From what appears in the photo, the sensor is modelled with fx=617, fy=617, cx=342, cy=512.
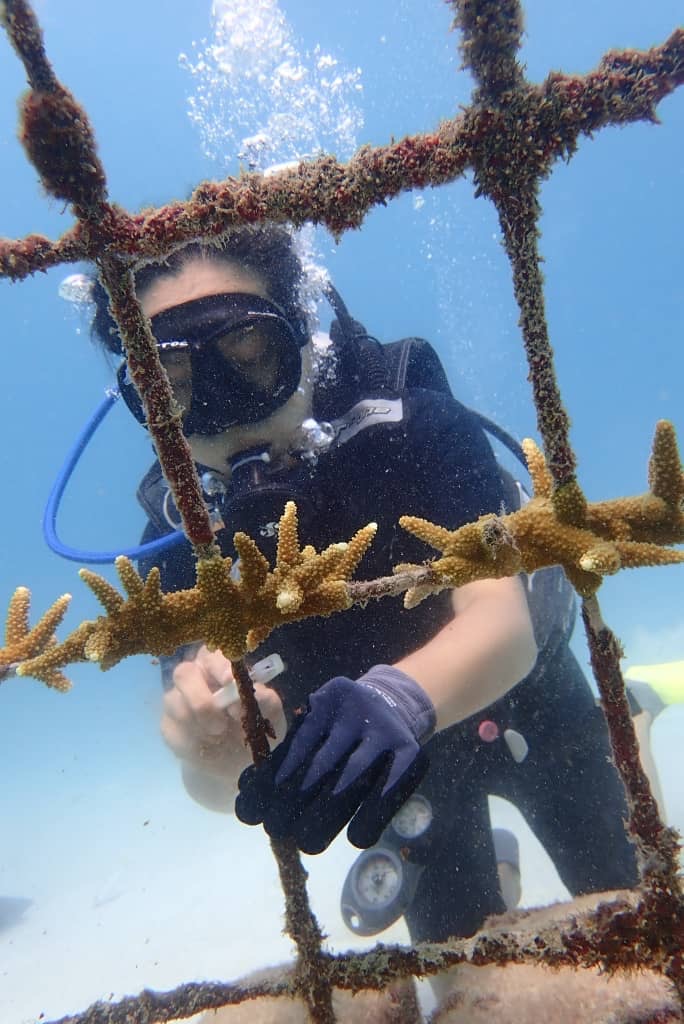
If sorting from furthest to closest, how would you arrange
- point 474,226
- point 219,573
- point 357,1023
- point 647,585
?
point 474,226 → point 647,585 → point 357,1023 → point 219,573

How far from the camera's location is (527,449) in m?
1.63

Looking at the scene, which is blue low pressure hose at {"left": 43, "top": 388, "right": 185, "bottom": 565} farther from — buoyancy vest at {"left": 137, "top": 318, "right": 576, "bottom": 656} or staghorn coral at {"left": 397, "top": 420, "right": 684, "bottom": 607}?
staghorn coral at {"left": 397, "top": 420, "right": 684, "bottom": 607}

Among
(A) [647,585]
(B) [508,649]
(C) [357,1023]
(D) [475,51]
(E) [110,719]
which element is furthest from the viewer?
(E) [110,719]

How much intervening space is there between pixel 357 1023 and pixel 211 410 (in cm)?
282

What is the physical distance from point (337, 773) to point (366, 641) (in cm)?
186

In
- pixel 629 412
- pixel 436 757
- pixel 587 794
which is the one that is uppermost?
pixel 629 412

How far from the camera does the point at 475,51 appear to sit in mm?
1158

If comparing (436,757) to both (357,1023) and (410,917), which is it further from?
(357,1023)

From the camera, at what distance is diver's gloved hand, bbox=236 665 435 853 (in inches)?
70.3

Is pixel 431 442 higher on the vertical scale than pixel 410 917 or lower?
higher

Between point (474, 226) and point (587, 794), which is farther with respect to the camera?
point (474, 226)

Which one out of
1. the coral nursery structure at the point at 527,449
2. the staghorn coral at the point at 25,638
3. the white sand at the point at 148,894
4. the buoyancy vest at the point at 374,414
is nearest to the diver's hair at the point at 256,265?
the buoyancy vest at the point at 374,414

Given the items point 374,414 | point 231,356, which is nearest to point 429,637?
point 374,414

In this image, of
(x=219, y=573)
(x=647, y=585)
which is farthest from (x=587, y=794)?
(x=647, y=585)
